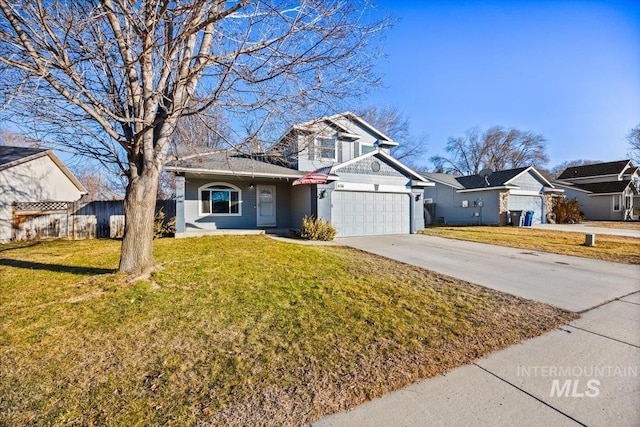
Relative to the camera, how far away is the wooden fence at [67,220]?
11.3 meters

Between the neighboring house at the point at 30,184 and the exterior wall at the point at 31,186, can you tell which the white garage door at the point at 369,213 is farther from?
the exterior wall at the point at 31,186

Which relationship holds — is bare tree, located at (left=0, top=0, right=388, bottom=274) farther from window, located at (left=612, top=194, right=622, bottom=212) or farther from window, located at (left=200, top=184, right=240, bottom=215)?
window, located at (left=612, top=194, right=622, bottom=212)

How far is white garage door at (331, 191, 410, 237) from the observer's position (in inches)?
485

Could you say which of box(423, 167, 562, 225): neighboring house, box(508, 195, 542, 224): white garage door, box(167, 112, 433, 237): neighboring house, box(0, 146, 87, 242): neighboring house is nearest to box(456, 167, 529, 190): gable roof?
box(423, 167, 562, 225): neighboring house

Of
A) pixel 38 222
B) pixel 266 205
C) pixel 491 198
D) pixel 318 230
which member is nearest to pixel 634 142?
pixel 491 198

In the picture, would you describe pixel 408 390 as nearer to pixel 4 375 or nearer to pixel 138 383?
pixel 138 383

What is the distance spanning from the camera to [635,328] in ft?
11.8

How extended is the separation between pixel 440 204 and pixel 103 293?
76.9 feet

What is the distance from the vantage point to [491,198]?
19.8m

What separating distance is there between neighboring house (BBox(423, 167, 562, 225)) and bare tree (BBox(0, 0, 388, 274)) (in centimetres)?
1886

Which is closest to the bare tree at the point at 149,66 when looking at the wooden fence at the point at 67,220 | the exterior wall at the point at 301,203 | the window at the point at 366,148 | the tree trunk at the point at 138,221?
the tree trunk at the point at 138,221

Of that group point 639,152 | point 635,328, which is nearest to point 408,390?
point 635,328

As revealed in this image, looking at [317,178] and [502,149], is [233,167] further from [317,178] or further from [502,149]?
[502,149]

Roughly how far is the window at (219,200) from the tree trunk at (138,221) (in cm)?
797
